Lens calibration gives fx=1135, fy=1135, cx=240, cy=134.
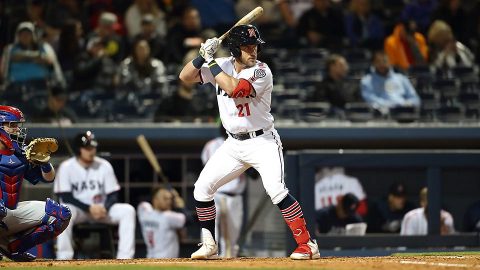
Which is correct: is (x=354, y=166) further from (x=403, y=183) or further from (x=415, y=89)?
(x=415, y=89)

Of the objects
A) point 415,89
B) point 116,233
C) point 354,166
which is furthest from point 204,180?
point 415,89

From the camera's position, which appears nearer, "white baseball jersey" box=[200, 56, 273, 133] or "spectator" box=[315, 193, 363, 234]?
"white baseball jersey" box=[200, 56, 273, 133]

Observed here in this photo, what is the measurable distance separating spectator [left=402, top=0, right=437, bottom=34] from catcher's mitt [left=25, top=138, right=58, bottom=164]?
26.1 feet

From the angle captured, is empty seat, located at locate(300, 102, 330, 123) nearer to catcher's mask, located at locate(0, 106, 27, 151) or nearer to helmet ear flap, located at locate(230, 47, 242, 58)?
helmet ear flap, located at locate(230, 47, 242, 58)

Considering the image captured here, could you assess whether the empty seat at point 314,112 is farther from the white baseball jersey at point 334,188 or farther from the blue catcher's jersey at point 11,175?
the blue catcher's jersey at point 11,175

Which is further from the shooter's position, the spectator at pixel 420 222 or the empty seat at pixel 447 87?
the empty seat at pixel 447 87

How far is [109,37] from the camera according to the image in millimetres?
14219

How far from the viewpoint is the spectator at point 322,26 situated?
48.9 ft

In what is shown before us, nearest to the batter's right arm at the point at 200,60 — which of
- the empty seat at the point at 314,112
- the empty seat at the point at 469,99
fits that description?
the empty seat at the point at 314,112

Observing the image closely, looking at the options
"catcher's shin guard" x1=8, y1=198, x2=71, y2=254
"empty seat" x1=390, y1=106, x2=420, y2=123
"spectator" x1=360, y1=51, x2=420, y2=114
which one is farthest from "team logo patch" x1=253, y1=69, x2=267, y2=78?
"spectator" x1=360, y1=51, x2=420, y2=114

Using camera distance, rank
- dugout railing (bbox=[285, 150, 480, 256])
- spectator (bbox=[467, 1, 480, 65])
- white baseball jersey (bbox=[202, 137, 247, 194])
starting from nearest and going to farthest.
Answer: dugout railing (bbox=[285, 150, 480, 256]) → white baseball jersey (bbox=[202, 137, 247, 194]) → spectator (bbox=[467, 1, 480, 65])

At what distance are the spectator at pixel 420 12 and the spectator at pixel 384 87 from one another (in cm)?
186

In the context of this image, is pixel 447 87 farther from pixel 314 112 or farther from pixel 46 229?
pixel 46 229

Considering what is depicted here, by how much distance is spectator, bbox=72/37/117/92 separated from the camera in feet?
44.3
